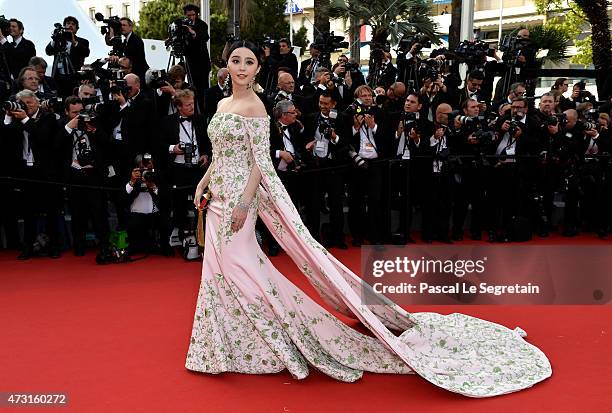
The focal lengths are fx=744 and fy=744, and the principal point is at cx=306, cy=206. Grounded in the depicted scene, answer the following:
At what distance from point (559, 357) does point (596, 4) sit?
10968 millimetres

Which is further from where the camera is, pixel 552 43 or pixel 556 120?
pixel 552 43

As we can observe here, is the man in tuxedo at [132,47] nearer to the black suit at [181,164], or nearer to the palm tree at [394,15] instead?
the black suit at [181,164]

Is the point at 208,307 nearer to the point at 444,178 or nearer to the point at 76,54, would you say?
the point at 444,178

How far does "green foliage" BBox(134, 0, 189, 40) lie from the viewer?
27469 mm

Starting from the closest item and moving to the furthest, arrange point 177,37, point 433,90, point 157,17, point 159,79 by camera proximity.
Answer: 1. point 159,79
2. point 177,37
3. point 433,90
4. point 157,17

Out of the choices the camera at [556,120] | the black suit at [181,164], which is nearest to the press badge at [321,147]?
the black suit at [181,164]

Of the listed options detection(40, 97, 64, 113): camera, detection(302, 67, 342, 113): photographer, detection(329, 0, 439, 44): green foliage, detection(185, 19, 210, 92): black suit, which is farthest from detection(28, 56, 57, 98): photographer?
detection(329, 0, 439, 44): green foliage

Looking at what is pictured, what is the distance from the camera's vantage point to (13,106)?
261 inches

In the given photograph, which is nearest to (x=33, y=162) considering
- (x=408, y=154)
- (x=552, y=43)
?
(x=408, y=154)

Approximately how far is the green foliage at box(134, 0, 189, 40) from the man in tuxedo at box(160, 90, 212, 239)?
21.6 m

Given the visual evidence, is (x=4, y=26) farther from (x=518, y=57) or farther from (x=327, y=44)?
(x=518, y=57)

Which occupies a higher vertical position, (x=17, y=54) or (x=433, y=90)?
(x=17, y=54)

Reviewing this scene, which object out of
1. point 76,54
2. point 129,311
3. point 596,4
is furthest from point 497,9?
point 129,311

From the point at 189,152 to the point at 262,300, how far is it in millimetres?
3065
